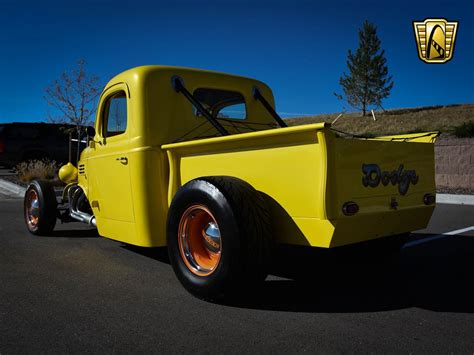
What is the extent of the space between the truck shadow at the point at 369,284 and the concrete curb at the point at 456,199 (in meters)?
5.40

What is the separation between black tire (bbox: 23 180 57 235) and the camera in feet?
20.0

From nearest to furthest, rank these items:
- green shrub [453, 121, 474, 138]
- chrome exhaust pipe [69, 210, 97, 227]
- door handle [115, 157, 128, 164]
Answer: door handle [115, 157, 128, 164] → chrome exhaust pipe [69, 210, 97, 227] → green shrub [453, 121, 474, 138]

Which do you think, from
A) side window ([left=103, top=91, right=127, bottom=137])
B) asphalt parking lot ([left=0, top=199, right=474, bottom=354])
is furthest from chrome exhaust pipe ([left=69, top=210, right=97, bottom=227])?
side window ([left=103, top=91, right=127, bottom=137])

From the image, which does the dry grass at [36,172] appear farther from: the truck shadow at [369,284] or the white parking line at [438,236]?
the white parking line at [438,236]

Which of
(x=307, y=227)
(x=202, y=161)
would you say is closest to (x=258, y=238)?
(x=307, y=227)

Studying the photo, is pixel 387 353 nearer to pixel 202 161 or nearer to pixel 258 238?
pixel 258 238

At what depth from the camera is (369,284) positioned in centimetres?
387

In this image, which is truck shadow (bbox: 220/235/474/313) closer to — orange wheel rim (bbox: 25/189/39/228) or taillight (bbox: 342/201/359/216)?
taillight (bbox: 342/201/359/216)

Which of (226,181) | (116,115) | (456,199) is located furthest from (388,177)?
(456,199)

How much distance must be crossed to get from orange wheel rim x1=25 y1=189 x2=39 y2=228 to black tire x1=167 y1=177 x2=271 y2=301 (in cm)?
388

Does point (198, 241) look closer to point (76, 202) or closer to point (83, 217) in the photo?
point (83, 217)

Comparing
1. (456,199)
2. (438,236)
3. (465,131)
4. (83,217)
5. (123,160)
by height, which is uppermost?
(465,131)

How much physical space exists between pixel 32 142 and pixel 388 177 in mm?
16158

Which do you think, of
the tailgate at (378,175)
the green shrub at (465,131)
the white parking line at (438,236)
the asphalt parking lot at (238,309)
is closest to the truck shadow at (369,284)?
the asphalt parking lot at (238,309)
